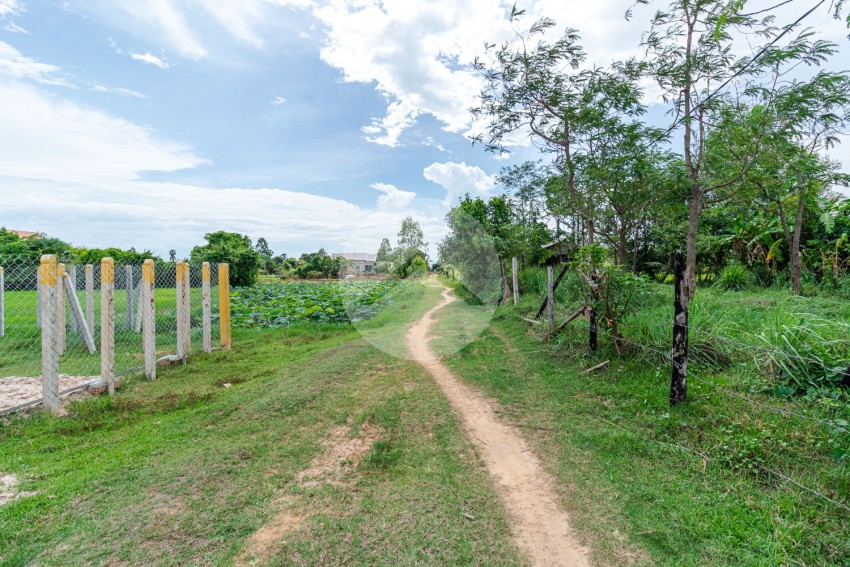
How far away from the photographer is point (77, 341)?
8664 millimetres

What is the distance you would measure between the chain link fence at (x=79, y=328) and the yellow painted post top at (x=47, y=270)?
0.76 feet

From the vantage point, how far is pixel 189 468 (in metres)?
3.37

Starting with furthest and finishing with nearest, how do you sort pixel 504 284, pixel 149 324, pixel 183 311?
pixel 504 284
pixel 183 311
pixel 149 324

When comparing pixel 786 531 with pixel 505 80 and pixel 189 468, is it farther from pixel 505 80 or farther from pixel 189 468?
pixel 505 80

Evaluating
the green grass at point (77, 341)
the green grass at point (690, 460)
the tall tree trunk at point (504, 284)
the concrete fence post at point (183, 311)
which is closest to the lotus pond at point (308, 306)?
the green grass at point (77, 341)

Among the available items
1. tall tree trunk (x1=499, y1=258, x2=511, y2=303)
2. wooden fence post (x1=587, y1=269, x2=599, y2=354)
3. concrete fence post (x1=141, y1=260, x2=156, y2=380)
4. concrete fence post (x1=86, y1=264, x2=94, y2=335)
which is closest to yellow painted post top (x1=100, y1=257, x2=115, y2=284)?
concrete fence post (x1=141, y1=260, x2=156, y2=380)

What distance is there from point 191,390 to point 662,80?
10002mm

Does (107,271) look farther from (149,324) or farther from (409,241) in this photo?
(409,241)

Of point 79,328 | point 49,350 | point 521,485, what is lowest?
point 521,485

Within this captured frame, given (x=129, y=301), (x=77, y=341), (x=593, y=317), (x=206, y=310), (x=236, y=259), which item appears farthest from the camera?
(x=236, y=259)

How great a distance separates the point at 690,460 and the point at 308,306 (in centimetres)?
1150

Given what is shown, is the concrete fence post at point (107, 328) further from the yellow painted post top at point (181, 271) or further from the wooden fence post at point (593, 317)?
the wooden fence post at point (593, 317)

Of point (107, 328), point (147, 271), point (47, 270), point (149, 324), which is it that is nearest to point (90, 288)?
point (147, 271)

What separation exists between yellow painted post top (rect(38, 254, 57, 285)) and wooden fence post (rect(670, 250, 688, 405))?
7472 mm
